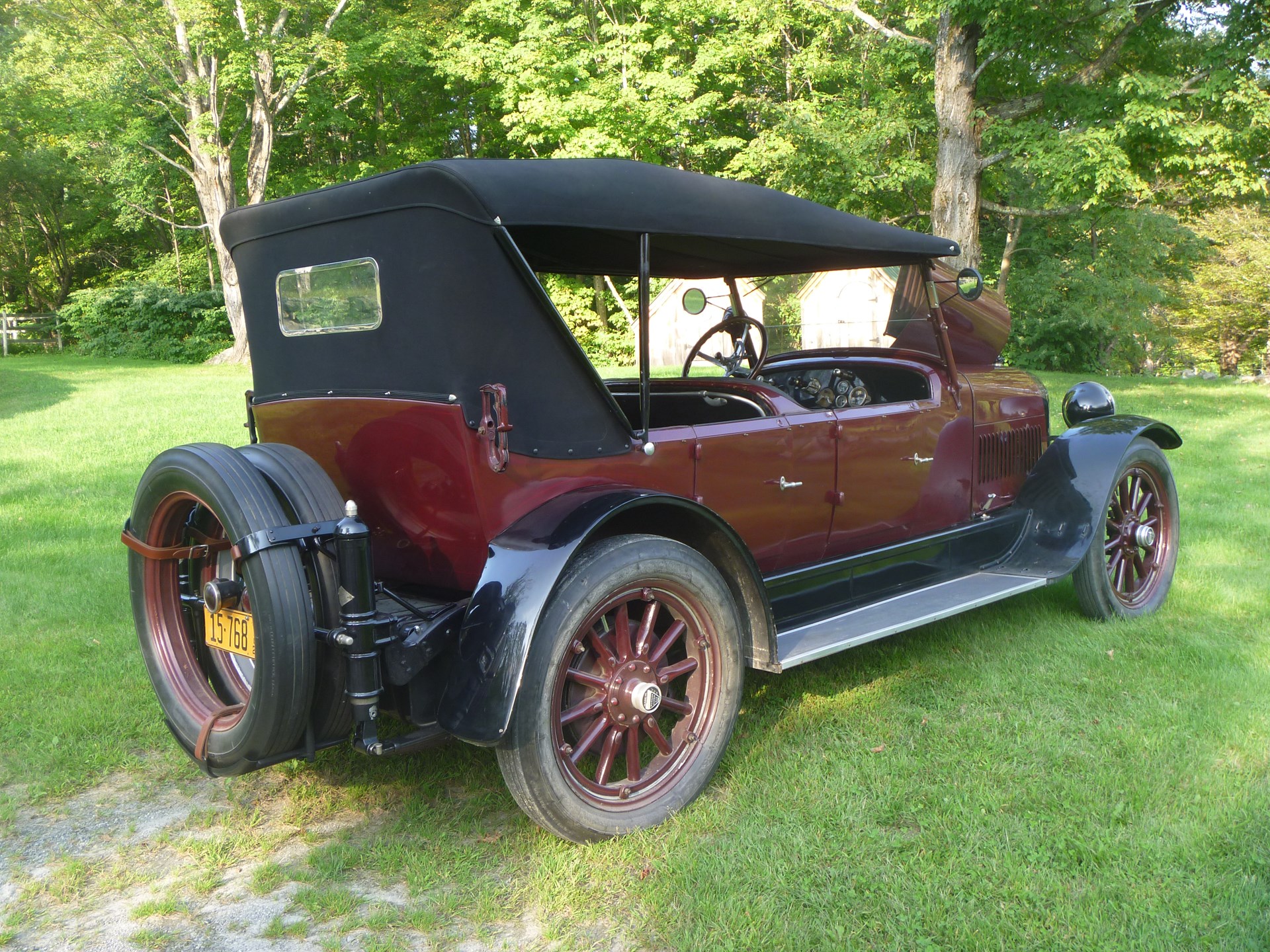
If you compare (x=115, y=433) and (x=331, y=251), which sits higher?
(x=331, y=251)

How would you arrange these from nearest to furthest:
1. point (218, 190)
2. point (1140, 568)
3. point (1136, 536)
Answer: point (1136, 536) → point (1140, 568) → point (218, 190)

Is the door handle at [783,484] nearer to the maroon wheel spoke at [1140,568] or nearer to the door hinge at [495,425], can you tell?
the door hinge at [495,425]

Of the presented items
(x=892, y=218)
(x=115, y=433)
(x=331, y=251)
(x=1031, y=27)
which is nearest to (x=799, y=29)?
(x=892, y=218)

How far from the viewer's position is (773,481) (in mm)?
3660

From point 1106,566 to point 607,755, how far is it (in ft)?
10.1

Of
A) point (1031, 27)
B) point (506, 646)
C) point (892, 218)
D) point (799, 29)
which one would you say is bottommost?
point (506, 646)

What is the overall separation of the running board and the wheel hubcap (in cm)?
34

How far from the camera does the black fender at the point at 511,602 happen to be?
2605mm

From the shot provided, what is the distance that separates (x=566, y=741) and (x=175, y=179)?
35.8 m

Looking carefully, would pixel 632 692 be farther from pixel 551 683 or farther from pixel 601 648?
pixel 551 683

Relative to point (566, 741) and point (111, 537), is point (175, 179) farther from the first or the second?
point (566, 741)

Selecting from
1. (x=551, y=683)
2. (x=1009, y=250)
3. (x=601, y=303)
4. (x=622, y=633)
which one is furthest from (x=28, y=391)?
(x=1009, y=250)

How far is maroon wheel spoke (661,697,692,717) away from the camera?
10.1 feet

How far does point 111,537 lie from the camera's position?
6684 millimetres
